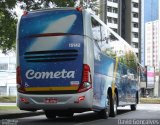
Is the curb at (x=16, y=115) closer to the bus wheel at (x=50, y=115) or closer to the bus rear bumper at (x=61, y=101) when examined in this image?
the bus wheel at (x=50, y=115)

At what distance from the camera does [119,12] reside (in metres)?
117

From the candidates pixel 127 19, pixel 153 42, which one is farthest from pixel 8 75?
pixel 153 42

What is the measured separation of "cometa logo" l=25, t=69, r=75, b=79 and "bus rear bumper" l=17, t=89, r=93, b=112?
2.10ft

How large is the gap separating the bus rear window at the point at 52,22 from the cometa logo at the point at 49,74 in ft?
4.43

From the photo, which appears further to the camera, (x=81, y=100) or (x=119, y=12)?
(x=119, y=12)

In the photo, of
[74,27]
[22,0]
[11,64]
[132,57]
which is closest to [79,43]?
[74,27]

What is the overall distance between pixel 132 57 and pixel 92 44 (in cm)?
921

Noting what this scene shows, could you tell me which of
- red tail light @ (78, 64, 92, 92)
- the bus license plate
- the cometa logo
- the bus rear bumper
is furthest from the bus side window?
the bus license plate

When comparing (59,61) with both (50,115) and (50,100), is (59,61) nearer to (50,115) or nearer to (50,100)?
(50,100)

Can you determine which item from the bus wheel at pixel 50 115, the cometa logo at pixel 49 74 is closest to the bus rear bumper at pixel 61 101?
the cometa logo at pixel 49 74

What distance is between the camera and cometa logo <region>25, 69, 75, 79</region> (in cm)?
1540

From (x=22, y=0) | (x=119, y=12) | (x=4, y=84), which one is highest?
(x=119, y=12)

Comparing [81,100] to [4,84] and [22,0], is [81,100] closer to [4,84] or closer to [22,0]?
[22,0]

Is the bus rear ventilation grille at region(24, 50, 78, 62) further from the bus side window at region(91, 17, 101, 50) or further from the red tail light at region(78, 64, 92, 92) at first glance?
the bus side window at region(91, 17, 101, 50)
